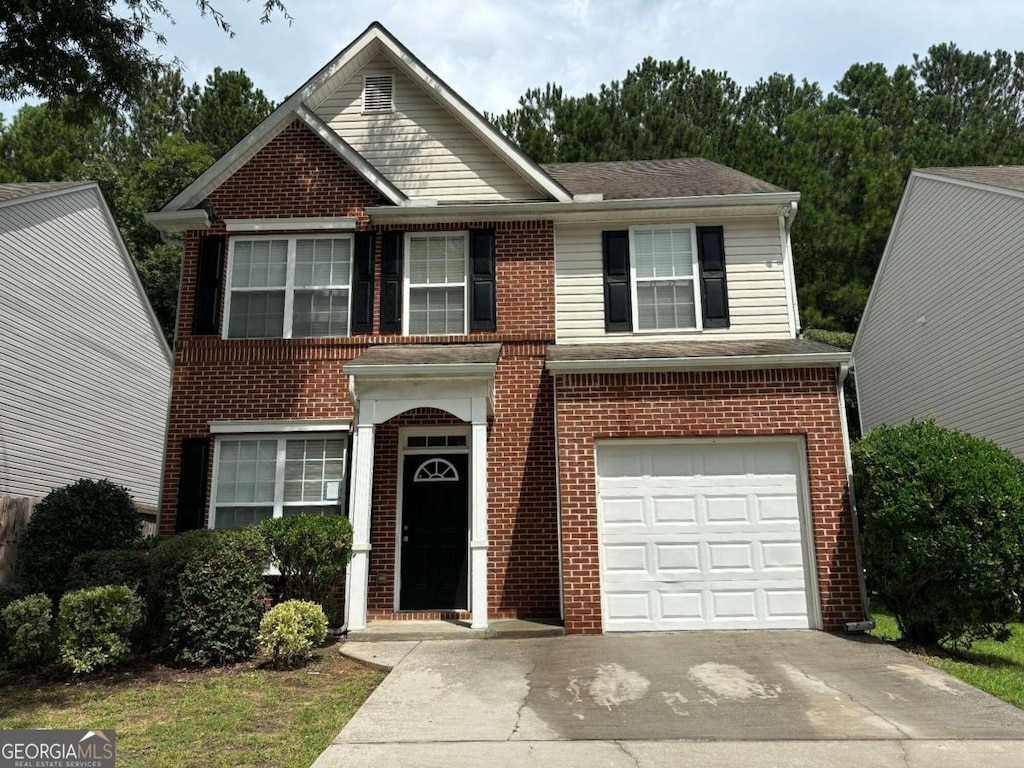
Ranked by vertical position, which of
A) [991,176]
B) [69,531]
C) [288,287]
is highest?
[991,176]

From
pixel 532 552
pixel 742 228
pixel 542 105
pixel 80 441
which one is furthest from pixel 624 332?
pixel 542 105

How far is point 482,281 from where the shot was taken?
1118 centimetres

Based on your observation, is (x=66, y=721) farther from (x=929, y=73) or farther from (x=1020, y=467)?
(x=929, y=73)

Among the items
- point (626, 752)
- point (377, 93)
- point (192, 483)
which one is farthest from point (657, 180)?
point (626, 752)

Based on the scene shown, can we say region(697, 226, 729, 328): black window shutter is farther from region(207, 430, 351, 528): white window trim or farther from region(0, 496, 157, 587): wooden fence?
region(0, 496, 157, 587): wooden fence

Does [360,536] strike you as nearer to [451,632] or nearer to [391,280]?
[451,632]

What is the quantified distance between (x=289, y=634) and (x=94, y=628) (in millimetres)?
1986

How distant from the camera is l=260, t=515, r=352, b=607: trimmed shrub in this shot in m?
8.70

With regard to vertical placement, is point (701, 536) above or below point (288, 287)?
below

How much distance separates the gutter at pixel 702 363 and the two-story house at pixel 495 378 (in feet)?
0.13

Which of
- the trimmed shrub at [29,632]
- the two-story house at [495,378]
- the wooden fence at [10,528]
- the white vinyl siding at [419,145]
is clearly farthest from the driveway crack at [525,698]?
the wooden fence at [10,528]

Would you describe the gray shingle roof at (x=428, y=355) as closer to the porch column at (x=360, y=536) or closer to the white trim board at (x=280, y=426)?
the white trim board at (x=280, y=426)

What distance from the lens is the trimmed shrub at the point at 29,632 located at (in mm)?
7664

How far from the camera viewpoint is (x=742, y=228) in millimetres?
11414
